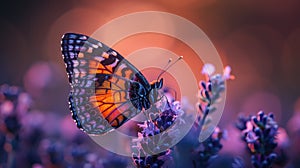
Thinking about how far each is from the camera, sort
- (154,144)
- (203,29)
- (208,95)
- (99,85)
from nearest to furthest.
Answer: (154,144), (208,95), (99,85), (203,29)

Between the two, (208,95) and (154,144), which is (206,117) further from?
(154,144)

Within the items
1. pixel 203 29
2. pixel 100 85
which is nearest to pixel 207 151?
pixel 100 85

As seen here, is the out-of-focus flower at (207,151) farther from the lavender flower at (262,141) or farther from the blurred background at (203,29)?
the blurred background at (203,29)

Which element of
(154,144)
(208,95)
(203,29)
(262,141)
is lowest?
(154,144)

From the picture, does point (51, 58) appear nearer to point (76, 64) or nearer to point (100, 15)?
point (100, 15)

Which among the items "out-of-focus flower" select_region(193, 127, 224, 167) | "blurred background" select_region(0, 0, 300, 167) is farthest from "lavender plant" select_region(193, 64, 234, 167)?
"blurred background" select_region(0, 0, 300, 167)

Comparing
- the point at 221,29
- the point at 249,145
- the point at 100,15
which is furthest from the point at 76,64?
the point at 100,15

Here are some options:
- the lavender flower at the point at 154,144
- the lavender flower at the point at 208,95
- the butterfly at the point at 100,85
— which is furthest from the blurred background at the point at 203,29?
the lavender flower at the point at 154,144
